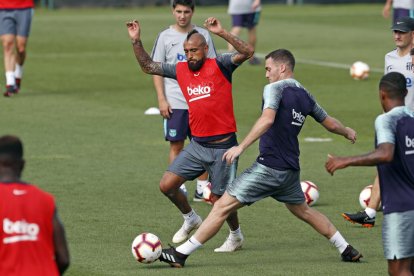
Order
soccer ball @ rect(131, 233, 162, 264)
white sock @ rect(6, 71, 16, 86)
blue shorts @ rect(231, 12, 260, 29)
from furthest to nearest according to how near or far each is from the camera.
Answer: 1. blue shorts @ rect(231, 12, 260, 29)
2. white sock @ rect(6, 71, 16, 86)
3. soccer ball @ rect(131, 233, 162, 264)

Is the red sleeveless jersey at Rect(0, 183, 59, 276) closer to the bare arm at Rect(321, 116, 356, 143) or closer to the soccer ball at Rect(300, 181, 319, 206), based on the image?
the bare arm at Rect(321, 116, 356, 143)

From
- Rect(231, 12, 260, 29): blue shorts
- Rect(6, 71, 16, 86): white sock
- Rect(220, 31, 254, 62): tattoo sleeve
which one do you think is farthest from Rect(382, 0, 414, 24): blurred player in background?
Rect(220, 31, 254, 62): tattoo sleeve

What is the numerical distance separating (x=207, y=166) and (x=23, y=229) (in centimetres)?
497

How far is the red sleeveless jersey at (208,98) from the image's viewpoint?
11.7m

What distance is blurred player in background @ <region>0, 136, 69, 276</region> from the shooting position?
7020 mm

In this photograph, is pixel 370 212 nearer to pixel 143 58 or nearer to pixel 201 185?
pixel 201 185

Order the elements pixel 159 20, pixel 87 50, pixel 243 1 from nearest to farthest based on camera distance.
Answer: pixel 243 1, pixel 87 50, pixel 159 20

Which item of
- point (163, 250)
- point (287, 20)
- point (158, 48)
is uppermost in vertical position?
point (158, 48)

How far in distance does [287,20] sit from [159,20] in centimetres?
436

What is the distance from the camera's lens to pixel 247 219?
1336 centimetres

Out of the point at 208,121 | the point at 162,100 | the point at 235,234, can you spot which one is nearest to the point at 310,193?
the point at 162,100

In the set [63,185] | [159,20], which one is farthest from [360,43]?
[63,185]

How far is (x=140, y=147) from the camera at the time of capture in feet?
59.1

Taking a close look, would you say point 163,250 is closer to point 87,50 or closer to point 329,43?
point 87,50
